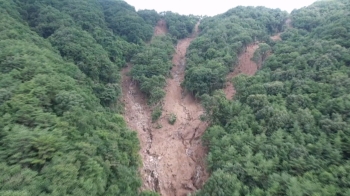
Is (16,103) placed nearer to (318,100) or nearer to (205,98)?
(205,98)

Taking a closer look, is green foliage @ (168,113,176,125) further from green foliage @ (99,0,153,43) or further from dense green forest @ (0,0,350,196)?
green foliage @ (99,0,153,43)

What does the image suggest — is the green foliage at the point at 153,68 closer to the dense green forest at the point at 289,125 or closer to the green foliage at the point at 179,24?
the dense green forest at the point at 289,125

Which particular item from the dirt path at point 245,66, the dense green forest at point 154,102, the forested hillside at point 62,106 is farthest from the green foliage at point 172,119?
the dirt path at point 245,66

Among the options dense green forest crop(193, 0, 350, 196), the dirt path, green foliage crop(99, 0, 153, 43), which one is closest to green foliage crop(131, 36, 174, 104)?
green foliage crop(99, 0, 153, 43)

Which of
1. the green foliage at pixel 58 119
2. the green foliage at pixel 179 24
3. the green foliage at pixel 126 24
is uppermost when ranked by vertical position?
the green foliage at pixel 179 24

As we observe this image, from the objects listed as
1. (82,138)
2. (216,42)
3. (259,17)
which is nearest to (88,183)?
(82,138)
